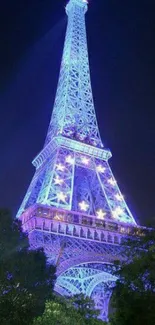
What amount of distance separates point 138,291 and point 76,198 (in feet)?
72.9

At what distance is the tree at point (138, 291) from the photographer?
42.2 ft

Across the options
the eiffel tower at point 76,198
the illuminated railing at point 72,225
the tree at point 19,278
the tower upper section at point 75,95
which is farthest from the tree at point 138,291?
the tower upper section at point 75,95

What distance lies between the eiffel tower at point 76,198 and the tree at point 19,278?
323 inches

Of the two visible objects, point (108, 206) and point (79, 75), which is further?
point (79, 75)

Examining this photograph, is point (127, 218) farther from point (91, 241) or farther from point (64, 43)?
point (64, 43)

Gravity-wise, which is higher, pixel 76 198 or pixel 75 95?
pixel 75 95

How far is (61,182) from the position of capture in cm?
3275

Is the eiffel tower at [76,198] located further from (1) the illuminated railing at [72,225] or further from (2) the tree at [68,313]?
(2) the tree at [68,313]

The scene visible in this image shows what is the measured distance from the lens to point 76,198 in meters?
35.4

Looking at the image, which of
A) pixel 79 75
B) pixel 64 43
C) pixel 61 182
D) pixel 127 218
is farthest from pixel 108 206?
pixel 64 43

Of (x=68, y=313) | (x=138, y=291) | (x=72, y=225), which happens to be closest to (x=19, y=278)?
(x=68, y=313)

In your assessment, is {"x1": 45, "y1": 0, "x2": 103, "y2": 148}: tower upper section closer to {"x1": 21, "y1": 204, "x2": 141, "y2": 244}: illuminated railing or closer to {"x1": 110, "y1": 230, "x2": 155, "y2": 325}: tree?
{"x1": 21, "y1": 204, "x2": 141, "y2": 244}: illuminated railing

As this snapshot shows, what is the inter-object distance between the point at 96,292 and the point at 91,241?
15.9 ft

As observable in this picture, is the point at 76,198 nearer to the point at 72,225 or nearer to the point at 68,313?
the point at 72,225
